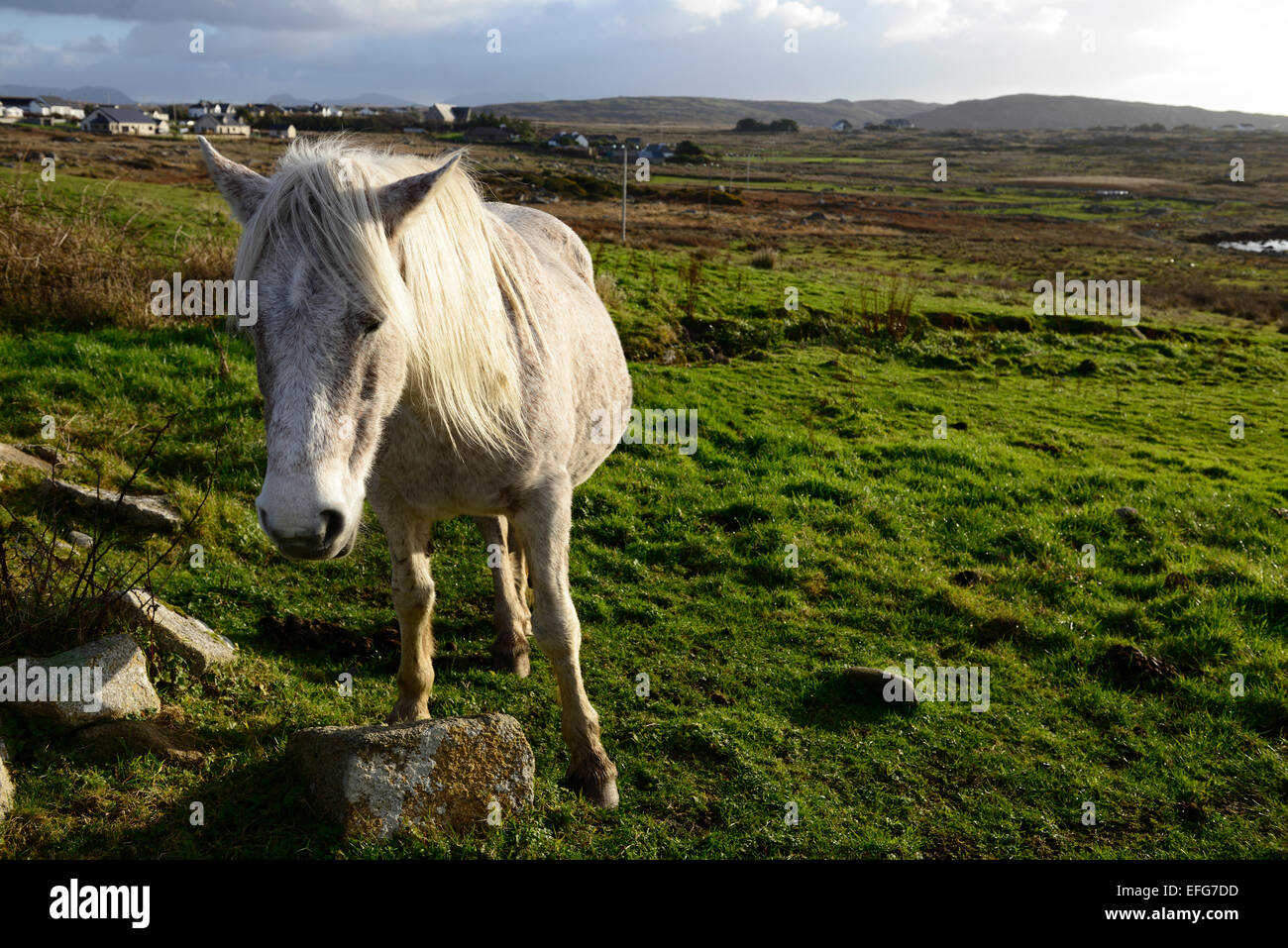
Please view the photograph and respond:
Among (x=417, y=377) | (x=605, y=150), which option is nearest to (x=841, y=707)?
(x=417, y=377)

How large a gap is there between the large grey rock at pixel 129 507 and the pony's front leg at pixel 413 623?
288 cm

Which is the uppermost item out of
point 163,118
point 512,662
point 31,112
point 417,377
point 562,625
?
point 163,118

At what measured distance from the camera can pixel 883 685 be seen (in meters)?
5.88

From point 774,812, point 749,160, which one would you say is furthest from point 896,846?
point 749,160

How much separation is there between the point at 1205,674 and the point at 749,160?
372 feet

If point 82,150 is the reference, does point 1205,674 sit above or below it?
below

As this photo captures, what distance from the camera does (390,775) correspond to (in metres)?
3.74

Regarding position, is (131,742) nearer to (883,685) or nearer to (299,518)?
(299,518)

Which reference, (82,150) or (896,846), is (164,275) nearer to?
(896,846)

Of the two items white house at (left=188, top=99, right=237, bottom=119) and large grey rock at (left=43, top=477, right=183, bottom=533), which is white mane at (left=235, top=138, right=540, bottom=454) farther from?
white house at (left=188, top=99, right=237, bottom=119)

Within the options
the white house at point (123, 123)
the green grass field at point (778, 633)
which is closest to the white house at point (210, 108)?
the white house at point (123, 123)

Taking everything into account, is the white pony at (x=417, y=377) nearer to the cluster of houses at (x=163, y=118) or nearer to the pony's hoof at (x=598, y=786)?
the pony's hoof at (x=598, y=786)

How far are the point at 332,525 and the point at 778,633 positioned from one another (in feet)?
15.3
